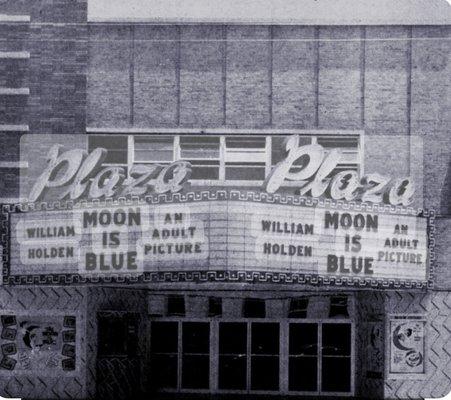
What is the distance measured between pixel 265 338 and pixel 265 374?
28.6 inches

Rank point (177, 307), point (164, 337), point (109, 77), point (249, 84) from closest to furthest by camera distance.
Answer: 1. point (249, 84)
2. point (109, 77)
3. point (164, 337)
4. point (177, 307)

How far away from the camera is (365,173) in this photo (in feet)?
71.3

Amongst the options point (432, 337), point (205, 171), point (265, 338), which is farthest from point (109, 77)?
point (432, 337)

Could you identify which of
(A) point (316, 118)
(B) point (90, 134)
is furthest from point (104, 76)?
(A) point (316, 118)

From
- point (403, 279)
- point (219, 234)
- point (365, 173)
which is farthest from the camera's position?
point (365, 173)

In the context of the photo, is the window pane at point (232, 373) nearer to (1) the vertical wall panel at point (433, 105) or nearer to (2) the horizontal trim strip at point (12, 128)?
(1) the vertical wall panel at point (433, 105)

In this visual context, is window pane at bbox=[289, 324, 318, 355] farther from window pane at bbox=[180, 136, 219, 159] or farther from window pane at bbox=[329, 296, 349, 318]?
window pane at bbox=[180, 136, 219, 159]

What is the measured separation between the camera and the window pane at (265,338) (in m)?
22.6

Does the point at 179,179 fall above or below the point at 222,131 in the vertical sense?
below

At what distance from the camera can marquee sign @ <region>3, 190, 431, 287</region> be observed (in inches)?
726

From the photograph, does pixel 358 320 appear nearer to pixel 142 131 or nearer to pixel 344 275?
pixel 344 275

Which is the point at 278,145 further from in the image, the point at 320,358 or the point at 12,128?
the point at 12,128

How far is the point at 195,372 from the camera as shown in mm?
22688

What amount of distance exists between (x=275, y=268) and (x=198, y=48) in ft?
17.6
